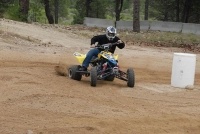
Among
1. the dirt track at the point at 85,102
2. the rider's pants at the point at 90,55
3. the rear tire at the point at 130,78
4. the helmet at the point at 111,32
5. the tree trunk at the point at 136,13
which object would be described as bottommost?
the dirt track at the point at 85,102

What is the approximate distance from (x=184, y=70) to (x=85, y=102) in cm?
404

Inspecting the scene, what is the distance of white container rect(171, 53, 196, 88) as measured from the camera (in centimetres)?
Result: 1237

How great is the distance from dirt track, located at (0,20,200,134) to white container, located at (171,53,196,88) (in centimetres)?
25

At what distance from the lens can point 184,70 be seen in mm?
12445

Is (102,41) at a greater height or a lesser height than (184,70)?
greater

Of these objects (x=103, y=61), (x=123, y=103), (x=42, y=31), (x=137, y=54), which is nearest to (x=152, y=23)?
(x=42, y=31)

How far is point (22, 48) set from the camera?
17812 millimetres

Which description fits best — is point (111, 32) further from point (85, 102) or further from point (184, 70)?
point (85, 102)

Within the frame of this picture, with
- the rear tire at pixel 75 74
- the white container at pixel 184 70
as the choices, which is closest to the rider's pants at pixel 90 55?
the rear tire at pixel 75 74

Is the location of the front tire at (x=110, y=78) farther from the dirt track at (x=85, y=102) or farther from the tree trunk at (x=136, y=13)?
the tree trunk at (x=136, y=13)

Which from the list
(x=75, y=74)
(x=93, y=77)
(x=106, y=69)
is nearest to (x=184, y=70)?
(x=106, y=69)

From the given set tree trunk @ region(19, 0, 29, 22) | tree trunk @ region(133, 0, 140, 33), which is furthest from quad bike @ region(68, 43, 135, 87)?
tree trunk @ region(133, 0, 140, 33)

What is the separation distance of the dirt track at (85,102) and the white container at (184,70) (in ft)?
0.83

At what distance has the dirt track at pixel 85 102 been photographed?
774 centimetres
